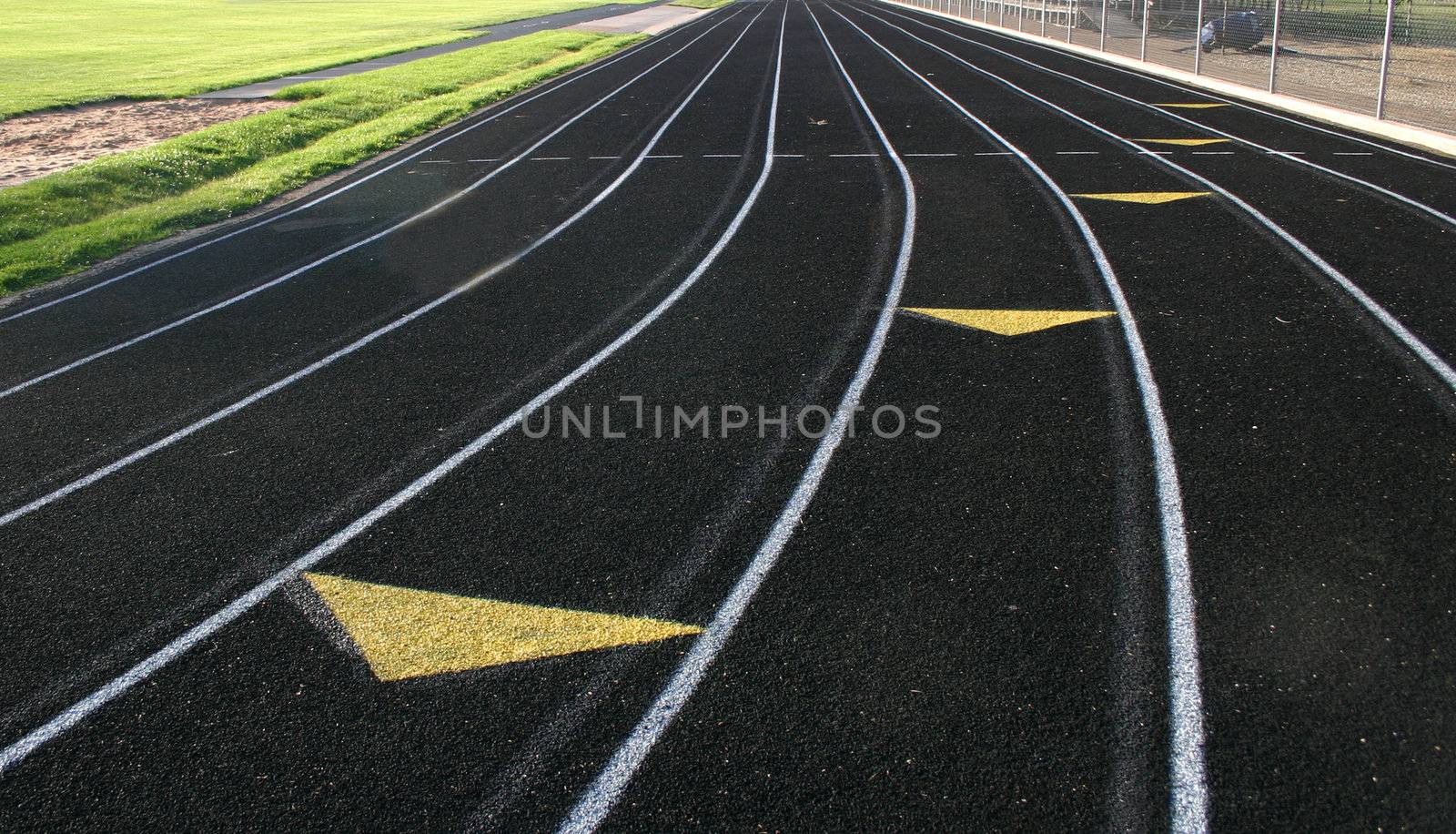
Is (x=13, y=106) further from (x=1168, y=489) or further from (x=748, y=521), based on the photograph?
(x=1168, y=489)

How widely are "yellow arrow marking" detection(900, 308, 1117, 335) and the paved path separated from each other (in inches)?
658

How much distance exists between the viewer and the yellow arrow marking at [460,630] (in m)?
3.63

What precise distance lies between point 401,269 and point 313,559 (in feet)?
15.2

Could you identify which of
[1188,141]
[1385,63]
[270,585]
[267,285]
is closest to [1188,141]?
[1188,141]

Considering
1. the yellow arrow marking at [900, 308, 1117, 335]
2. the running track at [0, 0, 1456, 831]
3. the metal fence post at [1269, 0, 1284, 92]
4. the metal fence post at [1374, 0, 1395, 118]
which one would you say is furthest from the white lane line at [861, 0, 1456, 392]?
the metal fence post at [1269, 0, 1284, 92]

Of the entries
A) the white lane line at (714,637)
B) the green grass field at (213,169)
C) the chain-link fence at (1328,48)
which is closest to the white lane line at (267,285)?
the green grass field at (213,169)

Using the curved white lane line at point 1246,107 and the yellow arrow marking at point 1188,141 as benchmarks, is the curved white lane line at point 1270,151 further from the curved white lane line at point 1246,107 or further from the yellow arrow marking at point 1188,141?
the curved white lane line at point 1246,107

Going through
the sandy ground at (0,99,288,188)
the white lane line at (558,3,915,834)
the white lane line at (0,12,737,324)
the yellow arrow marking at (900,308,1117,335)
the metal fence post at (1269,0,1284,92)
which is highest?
the metal fence post at (1269,0,1284,92)

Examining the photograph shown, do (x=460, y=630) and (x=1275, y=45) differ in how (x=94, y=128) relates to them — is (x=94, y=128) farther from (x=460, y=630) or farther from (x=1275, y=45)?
(x=1275, y=45)

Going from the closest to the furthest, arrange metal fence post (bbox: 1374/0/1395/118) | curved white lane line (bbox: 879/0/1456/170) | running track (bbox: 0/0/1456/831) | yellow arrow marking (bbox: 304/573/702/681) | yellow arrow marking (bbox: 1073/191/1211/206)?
1. running track (bbox: 0/0/1456/831)
2. yellow arrow marking (bbox: 304/573/702/681)
3. yellow arrow marking (bbox: 1073/191/1211/206)
4. curved white lane line (bbox: 879/0/1456/170)
5. metal fence post (bbox: 1374/0/1395/118)

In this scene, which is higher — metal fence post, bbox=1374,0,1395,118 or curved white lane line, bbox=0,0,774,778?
metal fence post, bbox=1374,0,1395,118

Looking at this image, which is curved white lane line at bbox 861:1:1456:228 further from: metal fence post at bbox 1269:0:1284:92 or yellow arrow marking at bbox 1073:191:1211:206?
metal fence post at bbox 1269:0:1284:92

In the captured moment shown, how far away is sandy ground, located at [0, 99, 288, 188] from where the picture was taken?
534 inches

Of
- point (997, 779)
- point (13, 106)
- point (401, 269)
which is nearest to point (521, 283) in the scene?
point (401, 269)
